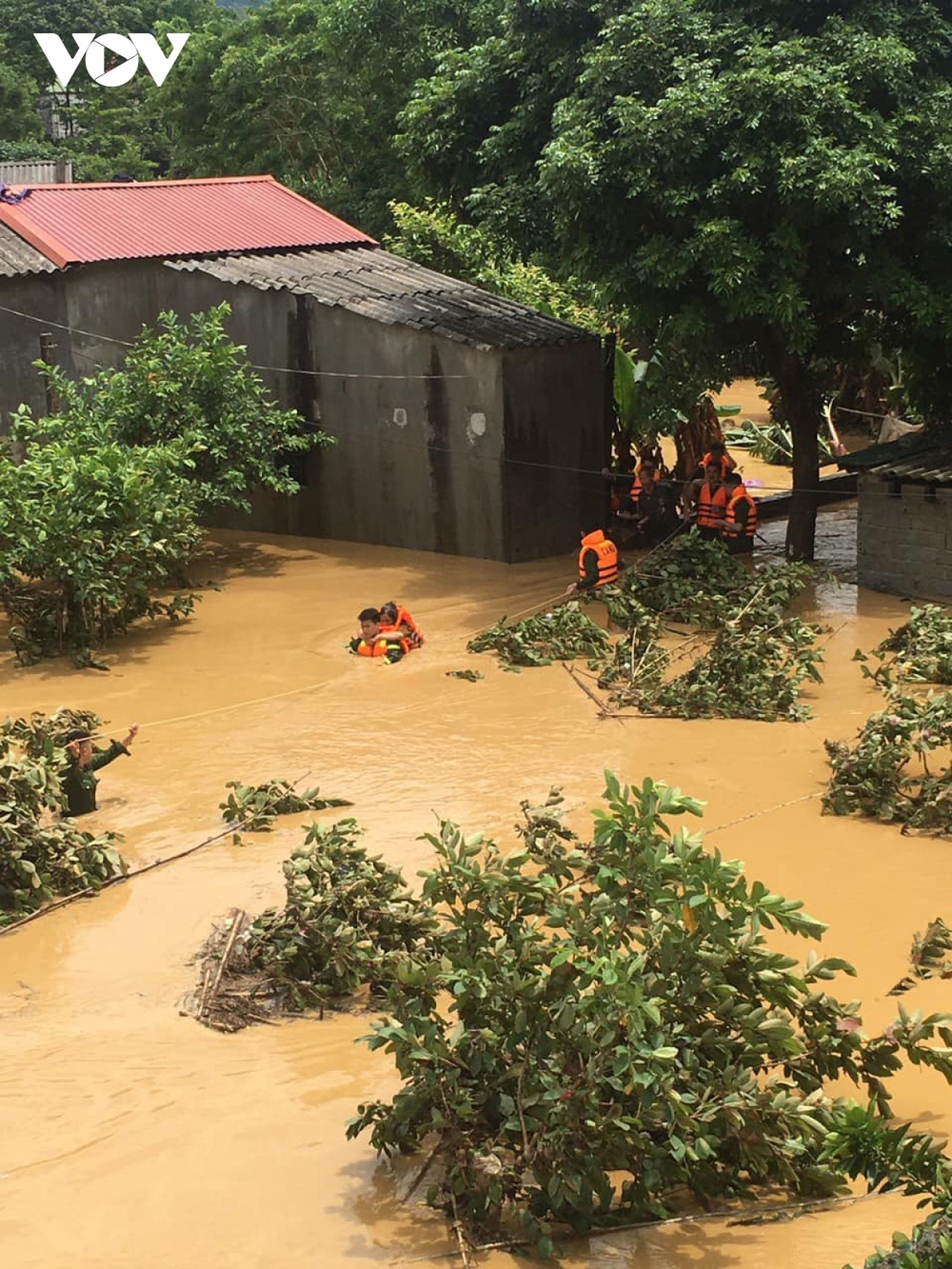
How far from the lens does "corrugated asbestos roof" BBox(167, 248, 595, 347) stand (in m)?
16.6

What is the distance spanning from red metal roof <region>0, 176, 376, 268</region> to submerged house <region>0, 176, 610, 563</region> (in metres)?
0.04

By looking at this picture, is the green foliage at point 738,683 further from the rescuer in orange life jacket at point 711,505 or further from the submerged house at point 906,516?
the rescuer in orange life jacket at point 711,505

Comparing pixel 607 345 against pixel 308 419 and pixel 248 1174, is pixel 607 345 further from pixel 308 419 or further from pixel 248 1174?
pixel 248 1174

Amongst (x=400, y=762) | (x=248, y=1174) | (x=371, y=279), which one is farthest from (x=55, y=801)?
(x=371, y=279)

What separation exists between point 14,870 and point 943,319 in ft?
→ 29.9

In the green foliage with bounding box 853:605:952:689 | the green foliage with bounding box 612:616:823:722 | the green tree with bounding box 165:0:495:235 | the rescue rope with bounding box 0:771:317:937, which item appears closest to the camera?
the rescue rope with bounding box 0:771:317:937

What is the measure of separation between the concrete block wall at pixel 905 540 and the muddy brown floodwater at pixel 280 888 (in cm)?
31

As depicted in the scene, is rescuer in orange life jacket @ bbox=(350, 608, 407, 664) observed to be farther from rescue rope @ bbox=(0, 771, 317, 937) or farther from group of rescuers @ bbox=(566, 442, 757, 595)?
rescue rope @ bbox=(0, 771, 317, 937)

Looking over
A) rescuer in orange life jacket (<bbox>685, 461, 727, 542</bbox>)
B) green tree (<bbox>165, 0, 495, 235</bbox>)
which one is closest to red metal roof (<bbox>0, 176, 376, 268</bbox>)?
green tree (<bbox>165, 0, 495, 235</bbox>)

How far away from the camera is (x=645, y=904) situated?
5.95 metres

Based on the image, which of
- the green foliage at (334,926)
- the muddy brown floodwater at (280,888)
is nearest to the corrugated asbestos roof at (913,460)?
the muddy brown floodwater at (280,888)

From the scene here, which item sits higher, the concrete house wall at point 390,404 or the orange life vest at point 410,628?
the concrete house wall at point 390,404

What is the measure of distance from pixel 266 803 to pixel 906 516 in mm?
7257

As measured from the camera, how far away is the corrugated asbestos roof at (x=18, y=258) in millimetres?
18109
